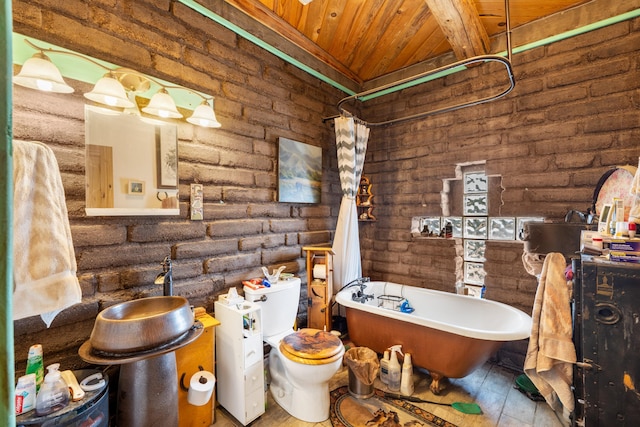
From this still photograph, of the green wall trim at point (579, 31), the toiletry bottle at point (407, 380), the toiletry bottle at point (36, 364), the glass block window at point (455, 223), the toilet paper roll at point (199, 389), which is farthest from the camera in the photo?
the glass block window at point (455, 223)

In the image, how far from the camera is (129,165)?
1.74m

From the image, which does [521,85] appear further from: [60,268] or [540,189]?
[60,268]

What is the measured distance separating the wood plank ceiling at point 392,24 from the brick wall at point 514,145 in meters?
0.31

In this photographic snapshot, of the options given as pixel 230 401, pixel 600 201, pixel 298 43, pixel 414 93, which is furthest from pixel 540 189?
pixel 230 401

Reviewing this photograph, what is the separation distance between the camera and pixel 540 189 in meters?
2.34

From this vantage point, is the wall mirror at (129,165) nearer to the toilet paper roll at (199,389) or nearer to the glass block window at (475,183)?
the toilet paper roll at (199,389)

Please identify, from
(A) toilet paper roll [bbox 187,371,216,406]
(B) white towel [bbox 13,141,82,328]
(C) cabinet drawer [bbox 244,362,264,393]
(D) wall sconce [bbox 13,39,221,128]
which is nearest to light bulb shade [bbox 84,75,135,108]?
(D) wall sconce [bbox 13,39,221,128]

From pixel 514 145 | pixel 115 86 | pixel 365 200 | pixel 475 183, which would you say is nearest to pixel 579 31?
pixel 514 145

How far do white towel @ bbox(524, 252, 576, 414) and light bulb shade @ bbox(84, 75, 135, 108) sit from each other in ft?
8.86

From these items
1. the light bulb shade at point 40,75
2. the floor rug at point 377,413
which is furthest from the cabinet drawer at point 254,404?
the light bulb shade at point 40,75

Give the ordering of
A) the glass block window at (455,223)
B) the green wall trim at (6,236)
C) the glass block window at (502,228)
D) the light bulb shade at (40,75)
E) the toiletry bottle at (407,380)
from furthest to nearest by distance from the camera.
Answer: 1. the glass block window at (455,223)
2. the glass block window at (502,228)
3. the toiletry bottle at (407,380)
4. the light bulb shade at (40,75)
5. the green wall trim at (6,236)

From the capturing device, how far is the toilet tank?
2.12 m

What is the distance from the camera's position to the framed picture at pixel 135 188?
173cm

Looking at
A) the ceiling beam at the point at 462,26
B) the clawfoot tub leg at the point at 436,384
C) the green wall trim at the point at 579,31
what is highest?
the ceiling beam at the point at 462,26
